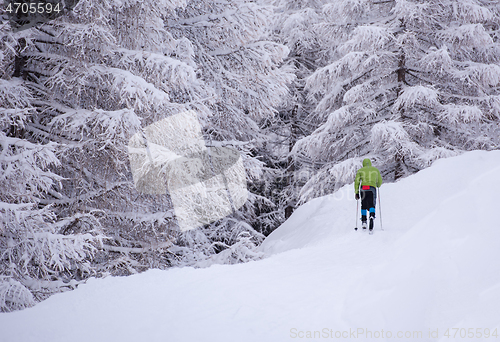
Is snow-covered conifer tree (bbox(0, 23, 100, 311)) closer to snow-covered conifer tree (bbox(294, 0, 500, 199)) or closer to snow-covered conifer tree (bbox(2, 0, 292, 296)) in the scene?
snow-covered conifer tree (bbox(2, 0, 292, 296))

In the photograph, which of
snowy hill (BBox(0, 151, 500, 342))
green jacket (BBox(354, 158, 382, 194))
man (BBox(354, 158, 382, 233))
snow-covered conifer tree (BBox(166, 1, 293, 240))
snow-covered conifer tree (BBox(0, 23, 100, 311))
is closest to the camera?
snowy hill (BBox(0, 151, 500, 342))

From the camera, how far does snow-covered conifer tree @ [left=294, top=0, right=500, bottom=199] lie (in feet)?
33.0

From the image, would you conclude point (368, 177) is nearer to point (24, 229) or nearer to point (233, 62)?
point (233, 62)

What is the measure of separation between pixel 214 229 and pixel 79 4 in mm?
5866

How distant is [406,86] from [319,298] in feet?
28.6

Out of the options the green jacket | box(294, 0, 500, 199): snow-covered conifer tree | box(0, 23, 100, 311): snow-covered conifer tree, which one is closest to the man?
the green jacket

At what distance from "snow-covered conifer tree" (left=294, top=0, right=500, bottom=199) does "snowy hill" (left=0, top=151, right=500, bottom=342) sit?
5.67 metres

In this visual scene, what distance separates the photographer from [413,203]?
324 inches

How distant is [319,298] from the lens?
3.96 metres

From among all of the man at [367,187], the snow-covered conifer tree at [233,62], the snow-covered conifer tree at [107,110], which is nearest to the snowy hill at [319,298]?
the snow-covered conifer tree at [107,110]

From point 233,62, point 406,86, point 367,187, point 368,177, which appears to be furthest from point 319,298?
point 406,86

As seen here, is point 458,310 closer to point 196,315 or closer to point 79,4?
point 196,315

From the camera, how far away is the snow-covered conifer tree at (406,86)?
33.0ft

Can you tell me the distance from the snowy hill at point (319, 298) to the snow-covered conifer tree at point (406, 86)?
567 centimetres
